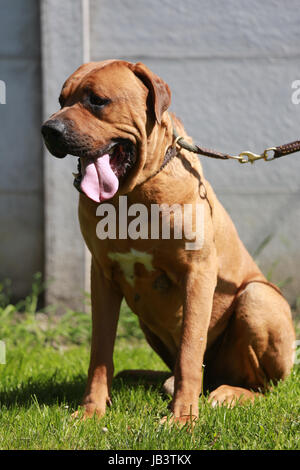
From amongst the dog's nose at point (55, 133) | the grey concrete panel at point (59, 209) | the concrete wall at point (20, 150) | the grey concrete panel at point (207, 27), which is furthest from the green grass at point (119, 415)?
the grey concrete panel at point (207, 27)

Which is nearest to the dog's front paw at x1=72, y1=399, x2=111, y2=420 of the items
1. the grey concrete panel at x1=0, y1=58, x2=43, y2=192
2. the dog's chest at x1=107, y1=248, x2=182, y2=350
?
the dog's chest at x1=107, y1=248, x2=182, y2=350

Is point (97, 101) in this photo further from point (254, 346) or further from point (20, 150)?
point (20, 150)

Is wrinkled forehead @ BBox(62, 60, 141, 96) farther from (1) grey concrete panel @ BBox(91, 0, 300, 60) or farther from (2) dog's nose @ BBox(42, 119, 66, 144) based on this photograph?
(1) grey concrete panel @ BBox(91, 0, 300, 60)

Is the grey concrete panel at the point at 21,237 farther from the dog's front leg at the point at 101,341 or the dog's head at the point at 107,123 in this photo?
the dog's head at the point at 107,123

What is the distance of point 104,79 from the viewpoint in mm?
2641

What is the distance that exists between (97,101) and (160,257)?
2.56 feet

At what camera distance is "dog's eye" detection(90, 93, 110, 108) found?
2.62 m

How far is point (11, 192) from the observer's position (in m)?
5.49

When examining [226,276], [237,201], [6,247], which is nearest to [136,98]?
[226,276]

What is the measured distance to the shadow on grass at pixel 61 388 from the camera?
3.11 meters

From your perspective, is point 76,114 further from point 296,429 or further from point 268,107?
point 268,107

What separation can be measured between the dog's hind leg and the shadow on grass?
1.29 feet

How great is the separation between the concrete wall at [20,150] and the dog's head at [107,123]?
9.12 ft

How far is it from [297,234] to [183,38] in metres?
1.96
